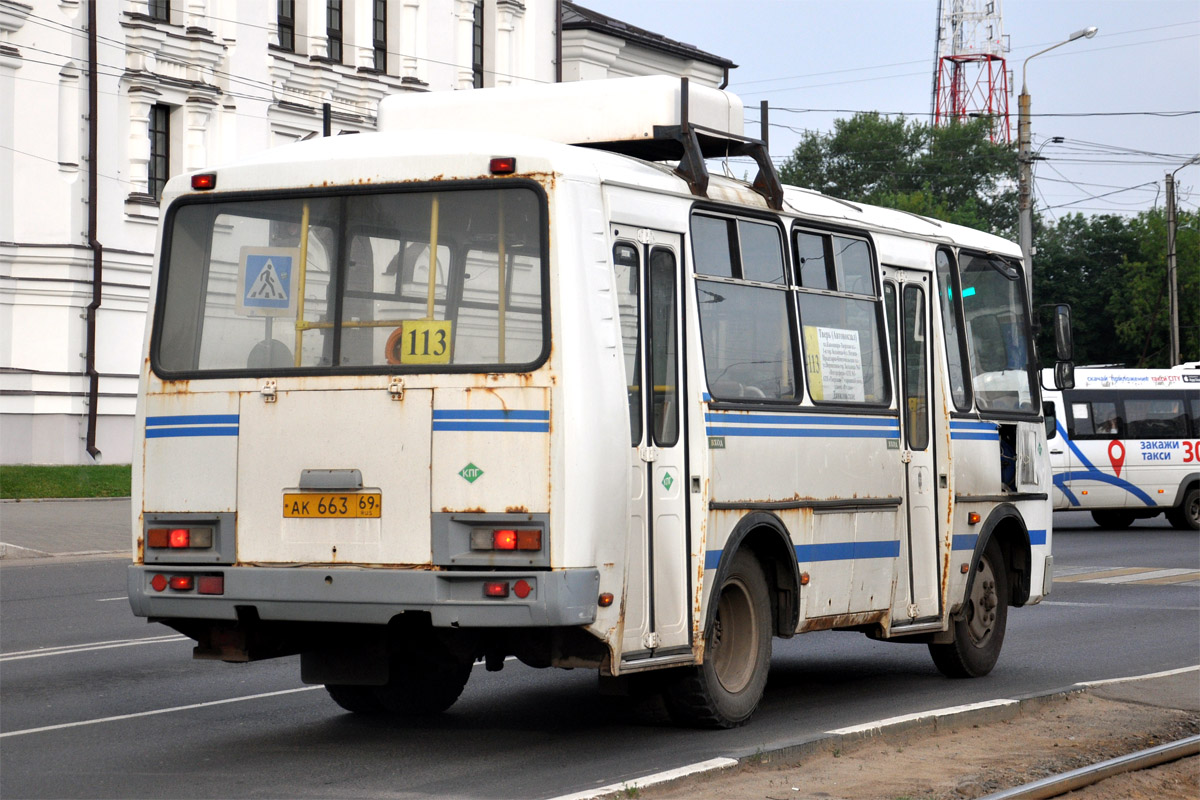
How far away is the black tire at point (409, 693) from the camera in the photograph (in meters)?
9.66

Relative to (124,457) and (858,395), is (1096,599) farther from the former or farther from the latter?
(124,457)

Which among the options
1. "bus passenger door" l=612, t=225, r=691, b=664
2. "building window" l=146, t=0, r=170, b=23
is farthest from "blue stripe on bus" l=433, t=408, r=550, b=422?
"building window" l=146, t=0, r=170, b=23

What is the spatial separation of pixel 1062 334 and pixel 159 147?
95.3ft

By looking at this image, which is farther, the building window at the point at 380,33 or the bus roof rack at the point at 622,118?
the building window at the point at 380,33

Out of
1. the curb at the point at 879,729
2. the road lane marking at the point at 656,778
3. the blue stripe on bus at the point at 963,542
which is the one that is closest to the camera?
the road lane marking at the point at 656,778

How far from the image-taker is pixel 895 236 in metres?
11.1

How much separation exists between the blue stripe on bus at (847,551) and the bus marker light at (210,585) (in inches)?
122

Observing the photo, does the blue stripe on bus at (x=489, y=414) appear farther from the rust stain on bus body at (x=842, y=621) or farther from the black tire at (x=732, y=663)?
the rust stain on bus body at (x=842, y=621)

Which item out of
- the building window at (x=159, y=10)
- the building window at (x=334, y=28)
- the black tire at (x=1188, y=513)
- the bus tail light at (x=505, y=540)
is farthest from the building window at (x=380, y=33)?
the bus tail light at (x=505, y=540)

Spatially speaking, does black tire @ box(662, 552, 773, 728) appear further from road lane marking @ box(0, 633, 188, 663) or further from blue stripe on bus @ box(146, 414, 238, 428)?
road lane marking @ box(0, 633, 188, 663)

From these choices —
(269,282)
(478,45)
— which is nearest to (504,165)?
(269,282)

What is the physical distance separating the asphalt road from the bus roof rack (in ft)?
9.45

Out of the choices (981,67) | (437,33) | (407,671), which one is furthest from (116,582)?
(981,67)

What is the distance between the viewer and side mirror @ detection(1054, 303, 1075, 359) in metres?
12.2
